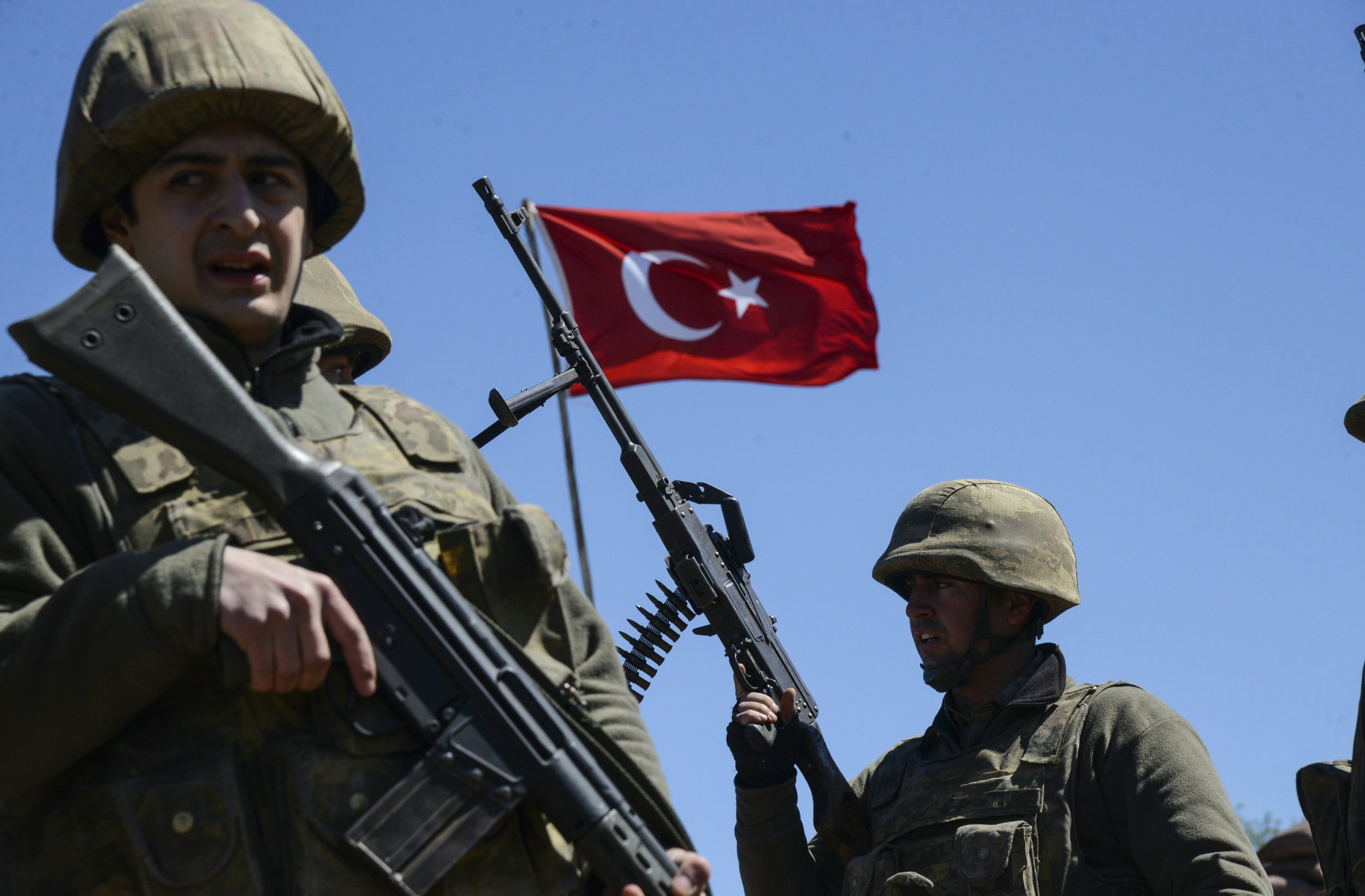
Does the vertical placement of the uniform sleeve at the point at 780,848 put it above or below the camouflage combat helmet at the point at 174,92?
below

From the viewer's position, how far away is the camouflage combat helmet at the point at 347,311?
634 centimetres

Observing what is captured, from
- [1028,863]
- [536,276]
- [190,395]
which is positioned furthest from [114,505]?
[536,276]

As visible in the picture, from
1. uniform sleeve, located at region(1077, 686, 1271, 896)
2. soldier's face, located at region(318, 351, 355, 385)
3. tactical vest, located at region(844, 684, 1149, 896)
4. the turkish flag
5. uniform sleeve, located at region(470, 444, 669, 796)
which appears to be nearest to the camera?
uniform sleeve, located at region(470, 444, 669, 796)

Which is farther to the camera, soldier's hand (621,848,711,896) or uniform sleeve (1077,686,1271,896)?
uniform sleeve (1077,686,1271,896)

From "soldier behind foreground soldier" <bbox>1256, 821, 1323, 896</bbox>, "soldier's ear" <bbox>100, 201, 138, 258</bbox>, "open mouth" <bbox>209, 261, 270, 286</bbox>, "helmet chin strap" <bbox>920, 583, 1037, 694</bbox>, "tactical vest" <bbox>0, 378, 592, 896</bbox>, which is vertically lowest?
"soldier behind foreground soldier" <bbox>1256, 821, 1323, 896</bbox>

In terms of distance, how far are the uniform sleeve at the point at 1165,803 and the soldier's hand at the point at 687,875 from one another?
273 centimetres

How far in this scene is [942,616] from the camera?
6.14 metres

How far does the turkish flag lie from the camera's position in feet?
42.5

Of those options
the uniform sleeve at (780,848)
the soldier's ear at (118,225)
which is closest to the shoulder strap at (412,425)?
the soldier's ear at (118,225)

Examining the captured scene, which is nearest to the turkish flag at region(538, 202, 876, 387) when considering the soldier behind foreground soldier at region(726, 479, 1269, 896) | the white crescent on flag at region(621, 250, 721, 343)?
the white crescent on flag at region(621, 250, 721, 343)

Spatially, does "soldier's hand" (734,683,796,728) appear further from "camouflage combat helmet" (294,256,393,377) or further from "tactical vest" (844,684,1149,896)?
"camouflage combat helmet" (294,256,393,377)

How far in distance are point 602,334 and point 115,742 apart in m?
10.2

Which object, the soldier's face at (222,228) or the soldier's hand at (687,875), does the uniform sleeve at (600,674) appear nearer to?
the soldier's hand at (687,875)

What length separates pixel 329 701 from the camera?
2.69 metres
